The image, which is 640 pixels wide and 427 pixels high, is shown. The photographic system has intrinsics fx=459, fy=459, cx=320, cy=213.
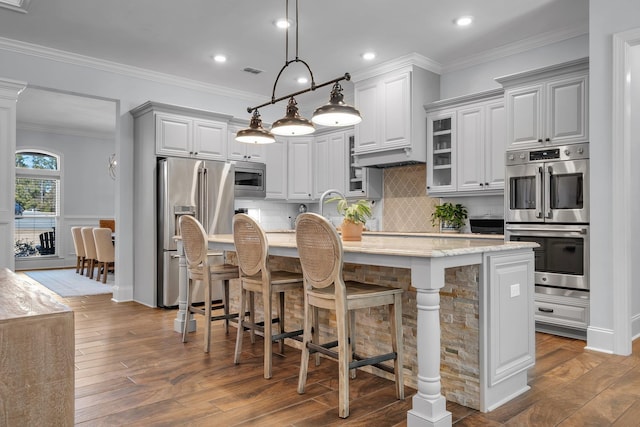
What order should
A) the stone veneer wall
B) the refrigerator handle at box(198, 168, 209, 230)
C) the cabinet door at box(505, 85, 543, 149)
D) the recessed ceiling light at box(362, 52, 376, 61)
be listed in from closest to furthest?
the stone veneer wall → the cabinet door at box(505, 85, 543, 149) → the recessed ceiling light at box(362, 52, 376, 61) → the refrigerator handle at box(198, 168, 209, 230)

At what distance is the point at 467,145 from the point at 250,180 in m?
2.92

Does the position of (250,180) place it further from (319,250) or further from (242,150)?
(319,250)

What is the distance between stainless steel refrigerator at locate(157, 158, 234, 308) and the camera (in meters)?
5.14

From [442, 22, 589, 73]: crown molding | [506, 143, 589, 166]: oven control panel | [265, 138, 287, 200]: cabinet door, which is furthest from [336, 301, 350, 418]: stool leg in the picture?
[265, 138, 287, 200]: cabinet door

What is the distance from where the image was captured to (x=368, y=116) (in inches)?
218

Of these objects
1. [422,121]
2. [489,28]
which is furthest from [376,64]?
[489,28]

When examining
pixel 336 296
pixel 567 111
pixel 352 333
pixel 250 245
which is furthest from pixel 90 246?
pixel 567 111

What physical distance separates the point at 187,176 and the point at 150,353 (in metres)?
2.40

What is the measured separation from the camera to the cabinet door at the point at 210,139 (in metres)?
5.57

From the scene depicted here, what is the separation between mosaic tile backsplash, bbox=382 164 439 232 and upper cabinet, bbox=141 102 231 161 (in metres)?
2.18

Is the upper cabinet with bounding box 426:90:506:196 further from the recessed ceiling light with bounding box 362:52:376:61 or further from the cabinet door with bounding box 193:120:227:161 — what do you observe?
the cabinet door with bounding box 193:120:227:161

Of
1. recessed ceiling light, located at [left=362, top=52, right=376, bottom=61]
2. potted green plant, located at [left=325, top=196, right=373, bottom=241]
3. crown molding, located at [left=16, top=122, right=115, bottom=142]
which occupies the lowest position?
potted green plant, located at [left=325, top=196, right=373, bottom=241]

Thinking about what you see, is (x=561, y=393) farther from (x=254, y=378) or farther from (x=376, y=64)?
(x=376, y=64)

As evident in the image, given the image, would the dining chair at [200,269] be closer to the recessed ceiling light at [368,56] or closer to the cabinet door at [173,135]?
the cabinet door at [173,135]
